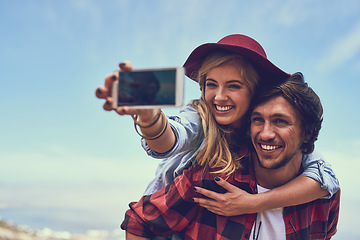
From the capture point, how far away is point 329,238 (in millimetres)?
4484

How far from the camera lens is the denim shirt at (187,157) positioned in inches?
127

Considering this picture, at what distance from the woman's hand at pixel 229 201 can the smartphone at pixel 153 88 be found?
1.41 m

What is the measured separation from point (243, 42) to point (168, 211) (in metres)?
1.78

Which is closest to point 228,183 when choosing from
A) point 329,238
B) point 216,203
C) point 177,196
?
point 216,203

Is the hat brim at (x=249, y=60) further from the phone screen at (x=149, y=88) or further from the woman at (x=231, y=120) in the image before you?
the phone screen at (x=149, y=88)

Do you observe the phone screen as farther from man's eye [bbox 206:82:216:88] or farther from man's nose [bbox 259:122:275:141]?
man's nose [bbox 259:122:275:141]

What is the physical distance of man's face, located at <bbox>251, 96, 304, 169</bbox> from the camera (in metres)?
3.71

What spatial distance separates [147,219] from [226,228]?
0.75m

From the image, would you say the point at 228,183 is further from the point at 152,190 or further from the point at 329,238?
the point at 329,238

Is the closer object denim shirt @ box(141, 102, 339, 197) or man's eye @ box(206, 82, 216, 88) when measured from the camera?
A: denim shirt @ box(141, 102, 339, 197)

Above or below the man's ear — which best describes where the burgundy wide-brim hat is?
above

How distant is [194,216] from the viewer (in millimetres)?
3900

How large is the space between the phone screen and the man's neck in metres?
1.71

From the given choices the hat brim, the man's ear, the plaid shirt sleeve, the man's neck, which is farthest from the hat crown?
the plaid shirt sleeve
